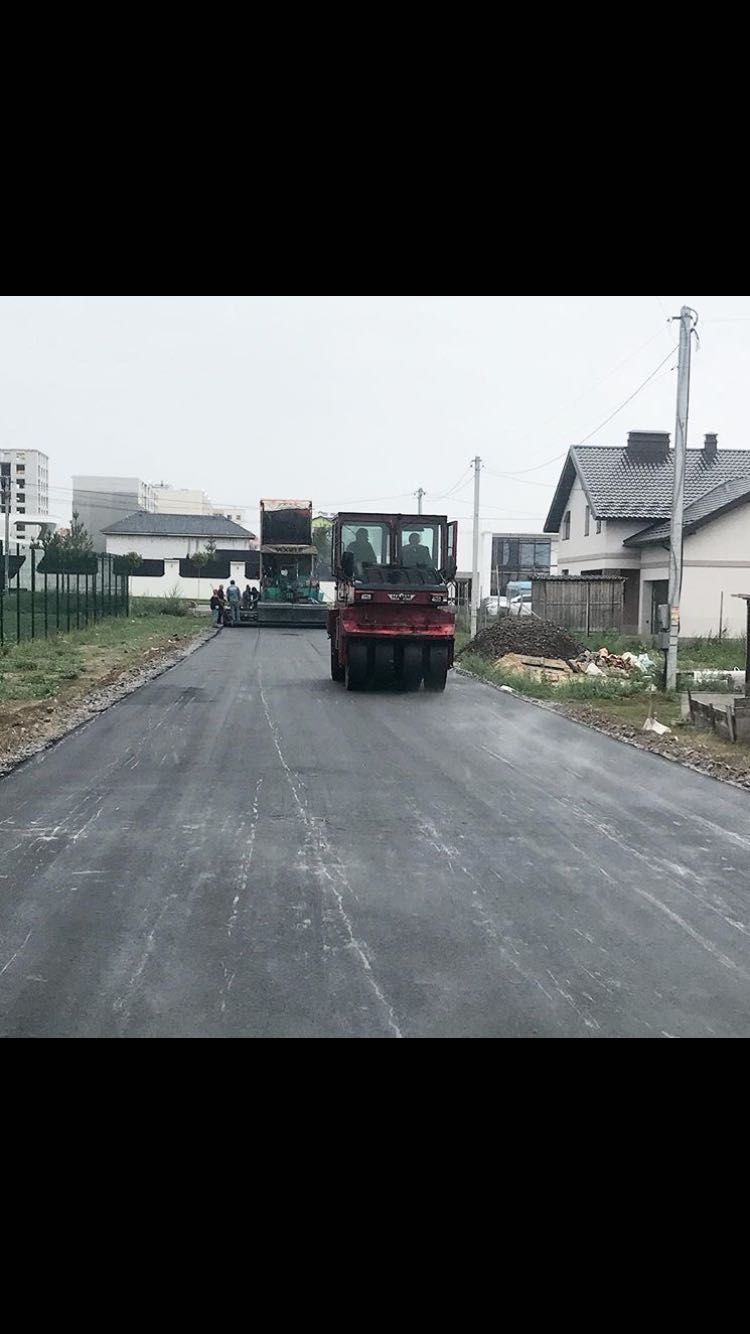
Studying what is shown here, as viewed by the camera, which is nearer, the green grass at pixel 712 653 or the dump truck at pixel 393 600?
the dump truck at pixel 393 600

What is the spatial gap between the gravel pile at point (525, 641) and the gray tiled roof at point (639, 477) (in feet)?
36.2

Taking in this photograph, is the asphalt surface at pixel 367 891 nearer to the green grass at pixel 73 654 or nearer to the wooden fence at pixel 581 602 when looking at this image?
the green grass at pixel 73 654

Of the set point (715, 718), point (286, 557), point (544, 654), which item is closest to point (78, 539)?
point (286, 557)

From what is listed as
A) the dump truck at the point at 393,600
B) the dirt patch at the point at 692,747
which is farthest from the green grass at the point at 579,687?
the dirt patch at the point at 692,747

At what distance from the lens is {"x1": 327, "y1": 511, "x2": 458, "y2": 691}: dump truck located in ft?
63.5

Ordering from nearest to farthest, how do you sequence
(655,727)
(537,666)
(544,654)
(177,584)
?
1. (655,727)
2. (537,666)
3. (544,654)
4. (177,584)

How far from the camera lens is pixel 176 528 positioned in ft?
233

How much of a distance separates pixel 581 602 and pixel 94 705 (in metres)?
22.5

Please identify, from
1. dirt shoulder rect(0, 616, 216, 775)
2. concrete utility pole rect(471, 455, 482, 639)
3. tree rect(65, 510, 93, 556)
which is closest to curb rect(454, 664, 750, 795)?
dirt shoulder rect(0, 616, 216, 775)

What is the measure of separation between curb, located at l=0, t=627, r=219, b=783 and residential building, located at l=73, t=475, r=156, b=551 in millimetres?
100018

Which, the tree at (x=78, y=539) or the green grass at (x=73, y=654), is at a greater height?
the tree at (x=78, y=539)

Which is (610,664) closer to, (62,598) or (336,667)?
(336,667)

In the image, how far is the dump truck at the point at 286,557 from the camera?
4122 cm
